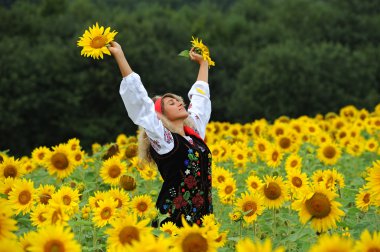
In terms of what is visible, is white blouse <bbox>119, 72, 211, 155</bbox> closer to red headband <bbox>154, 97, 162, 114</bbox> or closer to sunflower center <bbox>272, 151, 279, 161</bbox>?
red headband <bbox>154, 97, 162, 114</bbox>

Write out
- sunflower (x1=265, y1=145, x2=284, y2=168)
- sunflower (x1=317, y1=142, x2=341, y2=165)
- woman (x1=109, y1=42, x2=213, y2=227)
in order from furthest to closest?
sunflower (x1=317, y1=142, x2=341, y2=165)
sunflower (x1=265, y1=145, x2=284, y2=168)
woman (x1=109, y1=42, x2=213, y2=227)

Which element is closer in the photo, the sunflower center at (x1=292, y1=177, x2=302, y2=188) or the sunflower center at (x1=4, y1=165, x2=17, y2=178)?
the sunflower center at (x1=292, y1=177, x2=302, y2=188)

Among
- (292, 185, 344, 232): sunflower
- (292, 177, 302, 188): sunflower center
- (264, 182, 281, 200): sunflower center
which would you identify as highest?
(292, 177, 302, 188): sunflower center

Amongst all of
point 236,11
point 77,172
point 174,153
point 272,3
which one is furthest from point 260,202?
point 272,3

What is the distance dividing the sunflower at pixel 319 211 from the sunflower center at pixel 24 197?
1.95 meters

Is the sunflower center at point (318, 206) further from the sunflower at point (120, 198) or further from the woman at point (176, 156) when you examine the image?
the sunflower at point (120, 198)

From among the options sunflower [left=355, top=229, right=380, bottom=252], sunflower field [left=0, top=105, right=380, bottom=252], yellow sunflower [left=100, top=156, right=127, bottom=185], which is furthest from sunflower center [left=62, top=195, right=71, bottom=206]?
sunflower [left=355, top=229, right=380, bottom=252]

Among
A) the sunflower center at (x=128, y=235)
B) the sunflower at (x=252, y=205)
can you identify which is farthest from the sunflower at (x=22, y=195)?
the sunflower center at (x=128, y=235)

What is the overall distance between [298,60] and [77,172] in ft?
79.8

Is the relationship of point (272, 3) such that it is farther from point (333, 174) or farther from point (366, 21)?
point (333, 174)

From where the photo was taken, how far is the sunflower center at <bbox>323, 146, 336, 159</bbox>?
7883 millimetres

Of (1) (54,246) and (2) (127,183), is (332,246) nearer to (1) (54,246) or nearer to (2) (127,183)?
(1) (54,246)

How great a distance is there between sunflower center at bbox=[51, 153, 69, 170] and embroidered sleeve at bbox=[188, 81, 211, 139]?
4.54 ft

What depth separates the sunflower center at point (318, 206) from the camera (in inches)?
137
